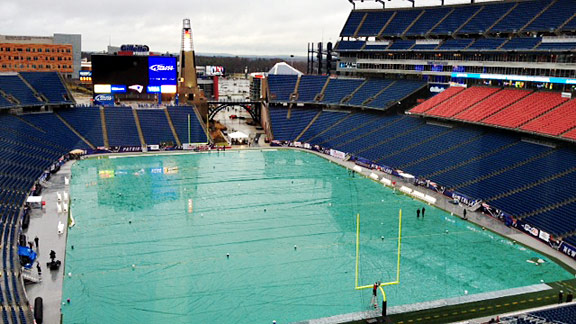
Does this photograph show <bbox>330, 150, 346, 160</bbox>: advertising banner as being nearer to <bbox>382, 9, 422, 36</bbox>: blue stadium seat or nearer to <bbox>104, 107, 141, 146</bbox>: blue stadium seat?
<bbox>382, 9, 422, 36</bbox>: blue stadium seat

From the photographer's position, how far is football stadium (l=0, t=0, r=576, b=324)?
944 inches

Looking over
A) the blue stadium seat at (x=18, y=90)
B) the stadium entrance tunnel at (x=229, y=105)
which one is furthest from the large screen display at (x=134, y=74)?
the stadium entrance tunnel at (x=229, y=105)

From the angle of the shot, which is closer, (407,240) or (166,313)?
(166,313)

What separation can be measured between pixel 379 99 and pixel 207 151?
77.3ft

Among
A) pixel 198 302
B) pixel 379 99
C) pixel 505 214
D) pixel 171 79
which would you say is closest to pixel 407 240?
pixel 505 214

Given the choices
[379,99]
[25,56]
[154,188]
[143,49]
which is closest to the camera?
[154,188]

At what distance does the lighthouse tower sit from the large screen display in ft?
11.6

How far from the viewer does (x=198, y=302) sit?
23344 mm

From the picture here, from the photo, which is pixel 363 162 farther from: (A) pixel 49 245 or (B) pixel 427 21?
(A) pixel 49 245

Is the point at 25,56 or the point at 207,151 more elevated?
the point at 25,56

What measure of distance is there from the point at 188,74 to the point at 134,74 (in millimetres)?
8176

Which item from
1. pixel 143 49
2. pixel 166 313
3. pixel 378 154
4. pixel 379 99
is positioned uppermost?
pixel 143 49

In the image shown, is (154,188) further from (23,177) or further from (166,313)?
(166,313)

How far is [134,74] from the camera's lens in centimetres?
6600
